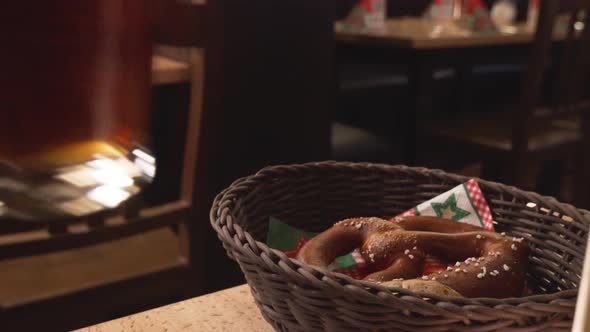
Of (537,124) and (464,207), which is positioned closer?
(464,207)

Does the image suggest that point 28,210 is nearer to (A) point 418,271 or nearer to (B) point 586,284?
(A) point 418,271

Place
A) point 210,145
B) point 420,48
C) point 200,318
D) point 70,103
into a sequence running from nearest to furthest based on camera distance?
point 200,318 → point 70,103 → point 210,145 → point 420,48

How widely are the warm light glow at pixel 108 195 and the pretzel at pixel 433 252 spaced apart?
0.51 m

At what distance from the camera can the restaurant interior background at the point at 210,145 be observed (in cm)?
108

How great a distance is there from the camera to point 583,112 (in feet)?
7.93

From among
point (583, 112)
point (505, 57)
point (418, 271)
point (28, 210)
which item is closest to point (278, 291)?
point (418, 271)

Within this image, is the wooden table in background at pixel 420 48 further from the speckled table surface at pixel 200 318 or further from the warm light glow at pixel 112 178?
the speckled table surface at pixel 200 318

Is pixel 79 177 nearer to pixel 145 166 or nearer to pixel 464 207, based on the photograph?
pixel 145 166

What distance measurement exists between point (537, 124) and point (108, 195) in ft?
5.57

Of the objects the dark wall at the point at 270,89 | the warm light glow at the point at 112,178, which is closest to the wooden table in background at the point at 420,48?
the dark wall at the point at 270,89

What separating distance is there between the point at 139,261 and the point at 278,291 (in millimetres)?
771

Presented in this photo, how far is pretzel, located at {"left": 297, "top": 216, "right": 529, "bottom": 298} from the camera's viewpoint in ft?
1.98

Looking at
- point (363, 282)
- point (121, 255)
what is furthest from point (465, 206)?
point (121, 255)

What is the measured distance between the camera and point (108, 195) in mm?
1066
